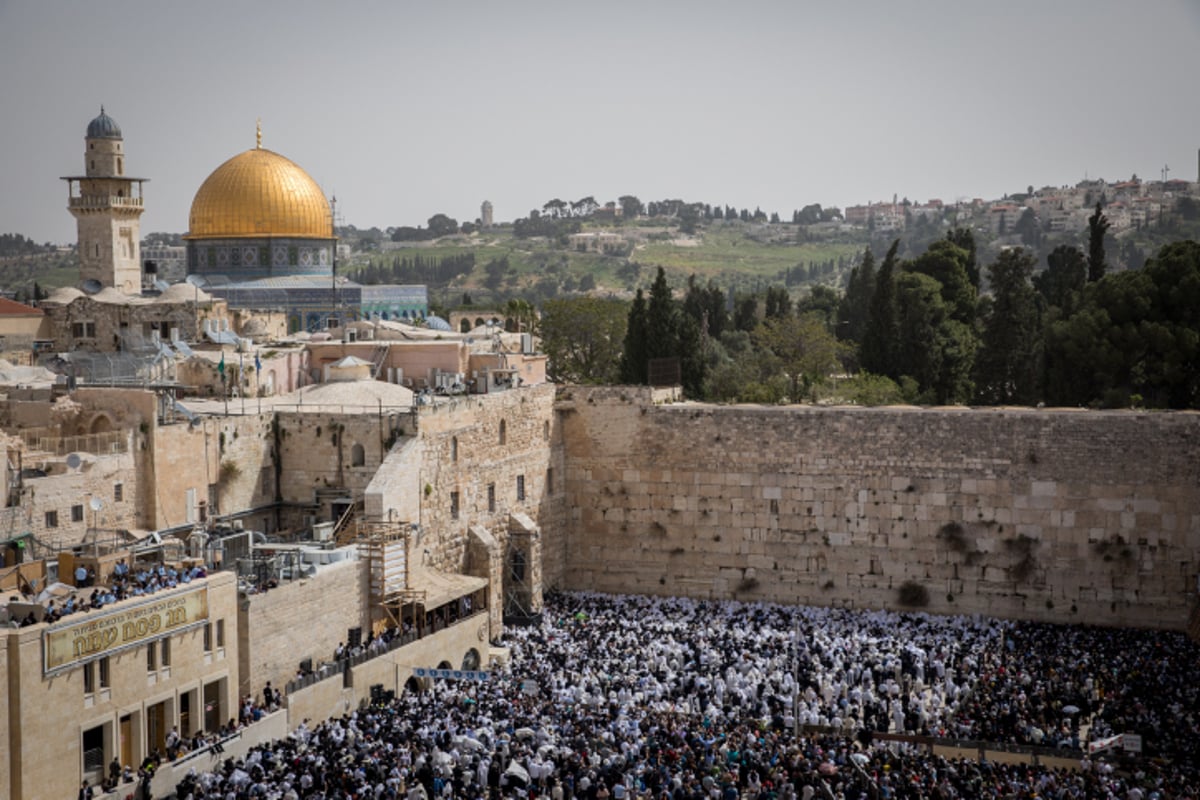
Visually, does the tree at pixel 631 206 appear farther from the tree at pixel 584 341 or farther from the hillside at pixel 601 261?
the tree at pixel 584 341

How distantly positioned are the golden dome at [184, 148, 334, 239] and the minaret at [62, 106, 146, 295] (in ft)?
10.1

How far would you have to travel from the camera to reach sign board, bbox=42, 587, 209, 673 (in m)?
17.7

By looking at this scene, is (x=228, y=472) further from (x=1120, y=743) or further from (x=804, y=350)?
(x=804, y=350)

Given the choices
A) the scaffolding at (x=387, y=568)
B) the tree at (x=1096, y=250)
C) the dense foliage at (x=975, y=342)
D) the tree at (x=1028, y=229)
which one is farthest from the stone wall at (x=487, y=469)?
the tree at (x=1028, y=229)

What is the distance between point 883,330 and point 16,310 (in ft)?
79.9

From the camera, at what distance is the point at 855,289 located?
58.0 m

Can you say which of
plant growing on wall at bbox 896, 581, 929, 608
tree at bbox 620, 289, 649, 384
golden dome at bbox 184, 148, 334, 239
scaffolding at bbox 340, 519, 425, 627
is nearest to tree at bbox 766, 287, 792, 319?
tree at bbox 620, 289, 649, 384

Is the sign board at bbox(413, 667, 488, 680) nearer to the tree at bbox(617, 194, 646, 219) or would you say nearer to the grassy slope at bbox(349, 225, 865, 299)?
the grassy slope at bbox(349, 225, 865, 299)

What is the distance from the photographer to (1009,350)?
130 feet

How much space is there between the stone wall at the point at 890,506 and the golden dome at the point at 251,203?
50.0 feet

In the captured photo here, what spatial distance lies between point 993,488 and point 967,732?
299 inches

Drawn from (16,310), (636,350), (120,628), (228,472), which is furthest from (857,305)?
(120,628)

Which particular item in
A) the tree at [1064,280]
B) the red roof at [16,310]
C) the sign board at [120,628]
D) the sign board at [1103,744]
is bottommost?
A: the sign board at [1103,744]

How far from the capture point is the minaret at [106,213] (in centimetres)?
3819
